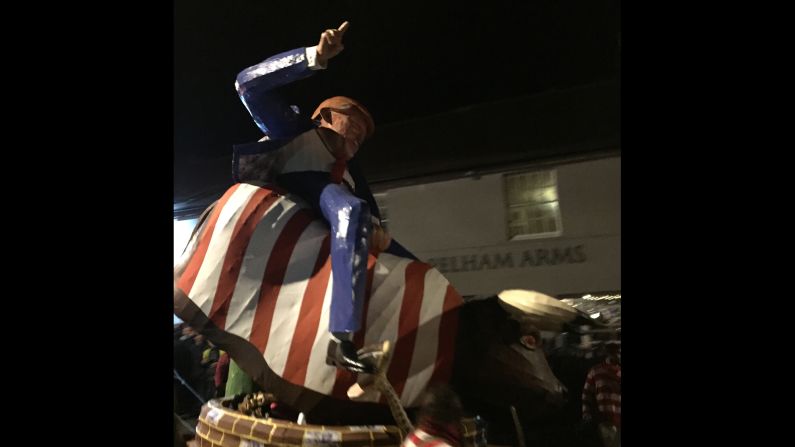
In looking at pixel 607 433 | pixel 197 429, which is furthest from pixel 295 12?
pixel 607 433

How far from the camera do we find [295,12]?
1.47 m

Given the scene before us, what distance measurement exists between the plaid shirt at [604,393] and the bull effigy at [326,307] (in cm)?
6

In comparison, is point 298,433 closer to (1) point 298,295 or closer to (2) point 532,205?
(1) point 298,295

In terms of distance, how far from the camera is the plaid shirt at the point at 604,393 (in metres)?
1.24

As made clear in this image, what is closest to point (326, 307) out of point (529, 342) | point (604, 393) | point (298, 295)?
point (298, 295)

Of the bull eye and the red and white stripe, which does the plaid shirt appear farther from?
the red and white stripe

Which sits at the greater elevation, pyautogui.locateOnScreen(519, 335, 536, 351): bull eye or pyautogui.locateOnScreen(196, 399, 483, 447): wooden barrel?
pyautogui.locateOnScreen(519, 335, 536, 351): bull eye

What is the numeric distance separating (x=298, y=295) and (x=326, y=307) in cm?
7

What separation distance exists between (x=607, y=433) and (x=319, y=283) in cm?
61

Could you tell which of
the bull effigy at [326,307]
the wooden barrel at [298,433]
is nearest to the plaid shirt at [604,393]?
the bull effigy at [326,307]

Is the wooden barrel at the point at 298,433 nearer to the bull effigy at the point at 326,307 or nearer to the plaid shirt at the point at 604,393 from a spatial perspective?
the bull effigy at the point at 326,307

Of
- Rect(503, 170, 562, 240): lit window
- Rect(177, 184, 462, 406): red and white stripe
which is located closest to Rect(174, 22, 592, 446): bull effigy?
Rect(177, 184, 462, 406): red and white stripe

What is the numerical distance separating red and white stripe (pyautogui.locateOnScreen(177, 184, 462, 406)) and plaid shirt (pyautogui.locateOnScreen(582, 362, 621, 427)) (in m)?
0.26

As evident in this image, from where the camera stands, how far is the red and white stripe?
1.30 meters
